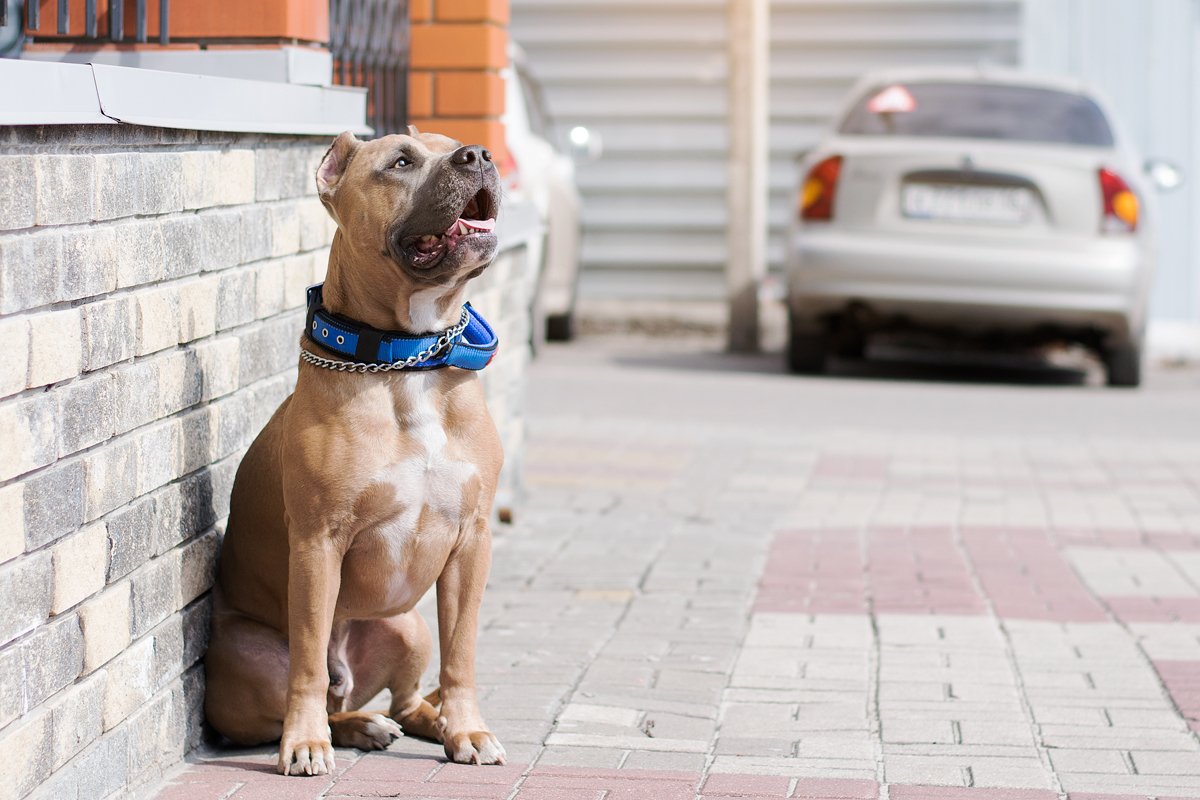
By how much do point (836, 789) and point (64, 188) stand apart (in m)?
1.89

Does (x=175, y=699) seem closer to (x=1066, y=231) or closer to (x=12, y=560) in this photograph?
(x=12, y=560)

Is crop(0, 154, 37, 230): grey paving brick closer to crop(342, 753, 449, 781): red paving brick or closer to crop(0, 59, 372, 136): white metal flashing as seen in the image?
crop(0, 59, 372, 136): white metal flashing

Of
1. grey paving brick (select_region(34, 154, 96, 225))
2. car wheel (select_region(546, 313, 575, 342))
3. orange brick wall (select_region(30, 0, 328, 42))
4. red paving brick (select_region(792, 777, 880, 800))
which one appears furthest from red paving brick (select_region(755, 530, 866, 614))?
car wheel (select_region(546, 313, 575, 342))

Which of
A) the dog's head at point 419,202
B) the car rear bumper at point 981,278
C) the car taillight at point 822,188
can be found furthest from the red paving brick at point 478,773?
the car taillight at point 822,188

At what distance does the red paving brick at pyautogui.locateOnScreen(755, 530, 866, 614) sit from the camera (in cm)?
484

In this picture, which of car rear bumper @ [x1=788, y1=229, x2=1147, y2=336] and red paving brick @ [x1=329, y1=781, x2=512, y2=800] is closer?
red paving brick @ [x1=329, y1=781, x2=512, y2=800]

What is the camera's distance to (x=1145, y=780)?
3.31 meters

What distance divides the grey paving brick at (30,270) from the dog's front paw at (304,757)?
106cm

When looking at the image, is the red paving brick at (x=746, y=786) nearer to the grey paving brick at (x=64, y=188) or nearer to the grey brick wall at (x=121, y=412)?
the grey brick wall at (x=121, y=412)

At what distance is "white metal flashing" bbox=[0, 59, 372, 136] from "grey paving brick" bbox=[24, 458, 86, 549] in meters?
0.59

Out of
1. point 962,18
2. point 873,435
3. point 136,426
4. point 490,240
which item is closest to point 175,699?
point 136,426

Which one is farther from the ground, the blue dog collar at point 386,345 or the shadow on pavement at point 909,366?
the blue dog collar at point 386,345

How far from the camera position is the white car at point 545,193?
9.23 meters

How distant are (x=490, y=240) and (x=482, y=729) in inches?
41.2
